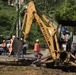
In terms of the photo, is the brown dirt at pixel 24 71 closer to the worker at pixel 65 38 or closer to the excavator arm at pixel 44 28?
the excavator arm at pixel 44 28

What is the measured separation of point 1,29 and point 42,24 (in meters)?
23.9

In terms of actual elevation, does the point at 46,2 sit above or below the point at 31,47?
above

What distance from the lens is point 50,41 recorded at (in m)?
18.7

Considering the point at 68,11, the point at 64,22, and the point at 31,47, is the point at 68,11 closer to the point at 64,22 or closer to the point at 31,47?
the point at 31,47

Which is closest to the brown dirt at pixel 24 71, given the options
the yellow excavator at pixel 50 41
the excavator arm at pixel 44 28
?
the yellow excavator at pixel 50 41

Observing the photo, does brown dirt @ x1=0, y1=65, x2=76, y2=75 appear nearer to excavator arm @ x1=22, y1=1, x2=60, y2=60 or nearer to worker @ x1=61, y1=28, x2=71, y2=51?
excavator arm @ x1=22, y1=1, x2=60, y2=60

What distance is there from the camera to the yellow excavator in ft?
60.5

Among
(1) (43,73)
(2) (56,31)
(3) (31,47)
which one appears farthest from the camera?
(3) (31,47)

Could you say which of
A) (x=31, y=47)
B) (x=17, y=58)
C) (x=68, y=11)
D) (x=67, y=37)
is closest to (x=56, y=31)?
(x=67, y=37)

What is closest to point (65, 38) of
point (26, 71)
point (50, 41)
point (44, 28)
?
point (50, 41)

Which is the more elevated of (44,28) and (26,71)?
(44,28)

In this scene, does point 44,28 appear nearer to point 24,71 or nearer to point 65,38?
point 65,38

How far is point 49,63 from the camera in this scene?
19.4m

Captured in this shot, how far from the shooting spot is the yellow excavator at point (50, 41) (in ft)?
60.5
